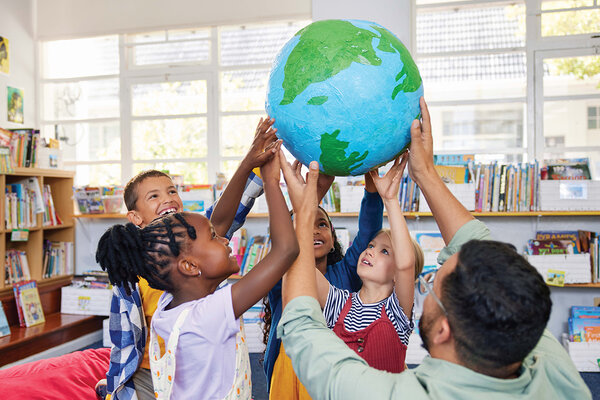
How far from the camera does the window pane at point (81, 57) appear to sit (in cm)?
516

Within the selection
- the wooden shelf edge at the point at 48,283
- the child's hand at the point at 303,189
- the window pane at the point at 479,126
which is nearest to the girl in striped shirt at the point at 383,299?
the child's hand at the point at 303,189

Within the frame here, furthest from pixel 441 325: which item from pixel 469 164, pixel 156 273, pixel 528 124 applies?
pixel 528 124

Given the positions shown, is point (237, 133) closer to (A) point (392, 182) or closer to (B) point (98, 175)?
(B) point (98, 175)

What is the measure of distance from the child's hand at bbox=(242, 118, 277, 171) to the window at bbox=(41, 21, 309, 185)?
358 centimetres

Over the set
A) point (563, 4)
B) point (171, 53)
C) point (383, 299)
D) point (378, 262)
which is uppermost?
point (563, 4)

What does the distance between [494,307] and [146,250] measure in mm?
878

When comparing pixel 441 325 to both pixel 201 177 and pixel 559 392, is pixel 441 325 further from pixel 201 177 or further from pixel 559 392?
pixel 201 177

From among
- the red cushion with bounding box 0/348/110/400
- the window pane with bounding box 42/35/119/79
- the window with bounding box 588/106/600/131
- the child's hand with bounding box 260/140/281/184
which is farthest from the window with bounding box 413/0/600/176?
the child's hand with bounding box 260/140/281/184

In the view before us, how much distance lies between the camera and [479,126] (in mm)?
4461

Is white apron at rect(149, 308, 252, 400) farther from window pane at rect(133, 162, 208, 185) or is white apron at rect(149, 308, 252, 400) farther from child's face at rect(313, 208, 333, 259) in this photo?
window pane at rect(133, 162, 208, 185)

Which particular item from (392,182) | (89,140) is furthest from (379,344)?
(89,140)

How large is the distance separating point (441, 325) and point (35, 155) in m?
4.52

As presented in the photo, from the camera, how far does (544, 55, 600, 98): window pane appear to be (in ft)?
13.9

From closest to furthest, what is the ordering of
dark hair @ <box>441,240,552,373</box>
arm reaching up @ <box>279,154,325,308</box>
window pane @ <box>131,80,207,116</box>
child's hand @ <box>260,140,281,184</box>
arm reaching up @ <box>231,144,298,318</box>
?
dark hair @ <box>441,240,552,373</box> < arm reaching up @ <box>279,154,325,308</box> < arm reaching up @ <box>231,144,298,318</box> < child's hand @ <box>260,140,281,184</box> < window pane @ <box>131,80,207,116</box>
